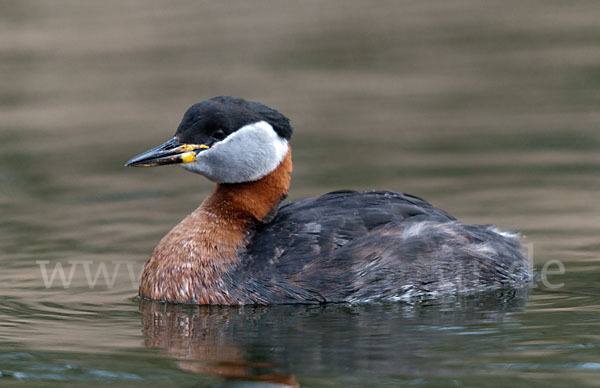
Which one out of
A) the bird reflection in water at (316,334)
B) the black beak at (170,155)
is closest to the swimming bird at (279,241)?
the black beak at (170,155)

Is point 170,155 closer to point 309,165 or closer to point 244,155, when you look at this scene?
point 244,155

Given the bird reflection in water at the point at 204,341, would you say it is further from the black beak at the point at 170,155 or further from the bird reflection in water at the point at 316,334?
the black beak at the point at 170,155

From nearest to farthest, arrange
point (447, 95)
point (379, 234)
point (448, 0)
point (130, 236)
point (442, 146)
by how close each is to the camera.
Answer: point (379, 234) < point (130, 236) < point (442, 146) < point (447, 95) < point (448, 0)

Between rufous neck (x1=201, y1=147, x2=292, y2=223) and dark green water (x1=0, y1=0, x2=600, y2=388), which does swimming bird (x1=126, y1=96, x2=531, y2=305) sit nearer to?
rufous neck (x1=201, y1=147, x2=292, y2=223)

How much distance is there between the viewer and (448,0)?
68.6 ft

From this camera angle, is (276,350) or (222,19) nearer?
(276,350)

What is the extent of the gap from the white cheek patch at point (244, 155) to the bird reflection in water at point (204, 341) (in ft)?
3.40

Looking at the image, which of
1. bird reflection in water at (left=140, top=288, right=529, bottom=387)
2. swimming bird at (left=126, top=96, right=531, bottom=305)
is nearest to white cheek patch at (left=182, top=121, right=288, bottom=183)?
swimming bird at (left=126, top=96, right=531, bottom=305)

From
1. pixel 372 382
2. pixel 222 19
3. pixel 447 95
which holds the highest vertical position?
pixel 222 19

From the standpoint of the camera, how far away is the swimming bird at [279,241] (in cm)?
811

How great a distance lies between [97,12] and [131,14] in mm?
617

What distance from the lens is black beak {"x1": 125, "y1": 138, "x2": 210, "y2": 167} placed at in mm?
8195

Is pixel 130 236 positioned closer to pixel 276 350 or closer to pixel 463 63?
pixel 276 350

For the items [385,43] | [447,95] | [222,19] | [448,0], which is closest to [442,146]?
[447,95]
